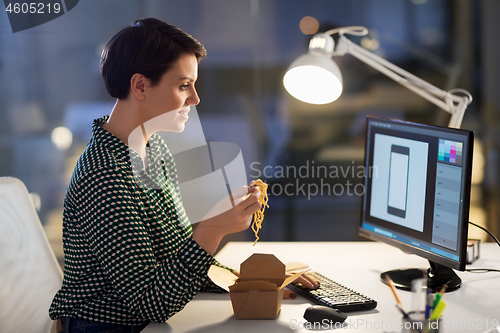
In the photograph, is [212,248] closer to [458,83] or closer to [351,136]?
[351,136]

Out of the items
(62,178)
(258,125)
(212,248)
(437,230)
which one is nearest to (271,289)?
(212,248)

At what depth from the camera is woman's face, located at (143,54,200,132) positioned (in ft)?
3.76

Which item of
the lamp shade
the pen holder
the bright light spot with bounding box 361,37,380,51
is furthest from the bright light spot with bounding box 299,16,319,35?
the pen holder

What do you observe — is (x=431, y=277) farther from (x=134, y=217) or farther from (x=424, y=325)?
(x=134, y=217)

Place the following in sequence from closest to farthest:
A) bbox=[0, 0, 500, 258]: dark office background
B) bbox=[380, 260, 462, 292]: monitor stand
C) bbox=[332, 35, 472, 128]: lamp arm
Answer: bbox=[380, 260, 462, 292]: monitor stand, bbox=[332, 35, 472, 128]: lamp arm, bbox=[0, 0, 500, 258]: dark office background

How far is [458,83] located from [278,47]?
109 centimetres

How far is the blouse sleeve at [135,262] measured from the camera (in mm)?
963

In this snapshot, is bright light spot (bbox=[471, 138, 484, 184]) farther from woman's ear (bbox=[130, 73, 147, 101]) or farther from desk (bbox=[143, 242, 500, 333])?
woman's ear (bbox=[130, 73, 147, 101])

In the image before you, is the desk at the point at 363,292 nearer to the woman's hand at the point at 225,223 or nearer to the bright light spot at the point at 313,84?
the woman's hand at the point at 225,223

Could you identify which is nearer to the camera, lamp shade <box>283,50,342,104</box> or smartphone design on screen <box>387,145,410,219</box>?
smartphone design on screen <box>387,145,410,219</box>

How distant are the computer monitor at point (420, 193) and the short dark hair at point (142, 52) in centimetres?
66

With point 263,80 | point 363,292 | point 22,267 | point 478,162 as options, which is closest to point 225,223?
point 363,292

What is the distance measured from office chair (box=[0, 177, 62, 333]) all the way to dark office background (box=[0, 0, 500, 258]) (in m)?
1.33

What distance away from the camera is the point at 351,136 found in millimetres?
2635
